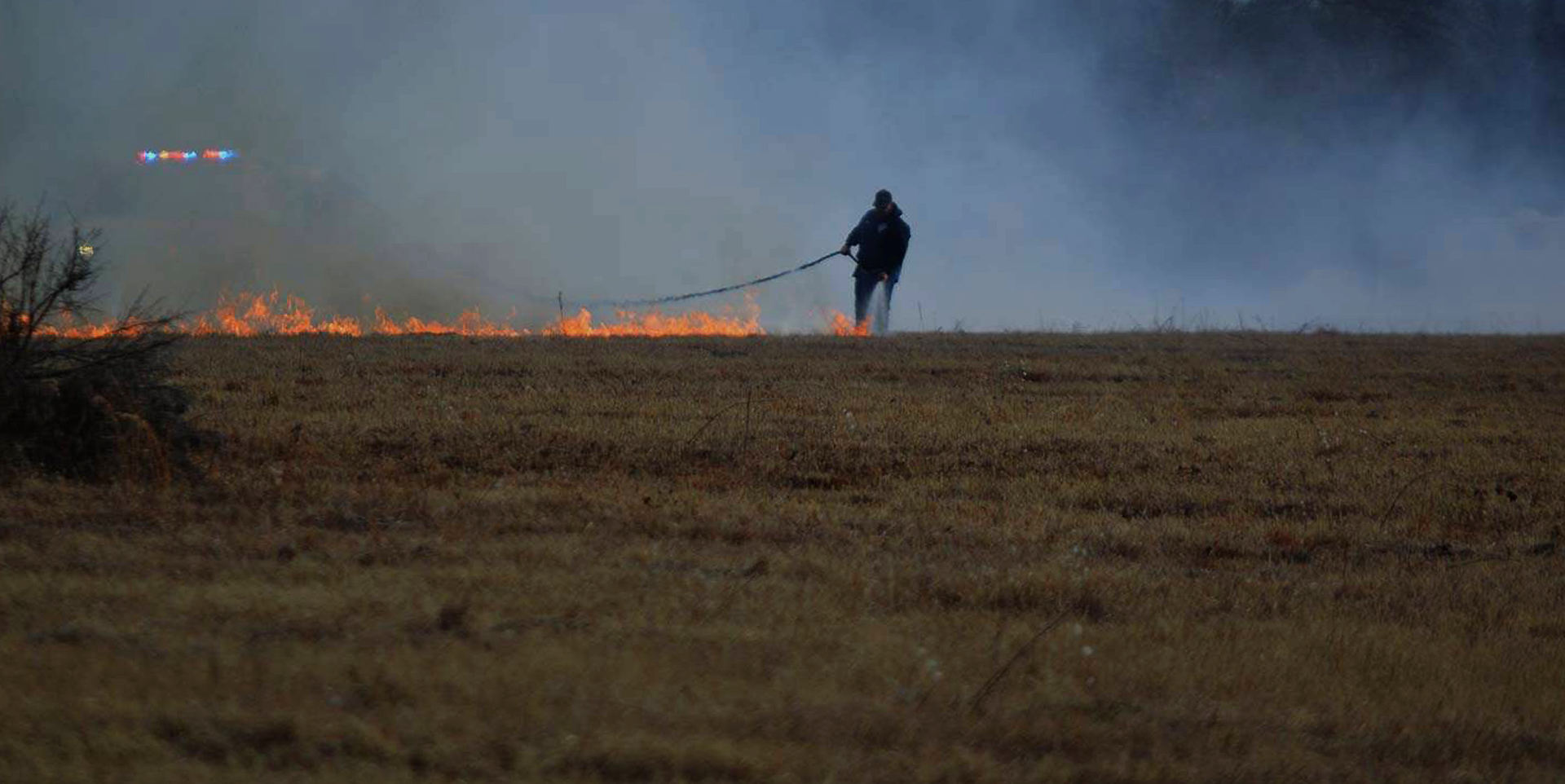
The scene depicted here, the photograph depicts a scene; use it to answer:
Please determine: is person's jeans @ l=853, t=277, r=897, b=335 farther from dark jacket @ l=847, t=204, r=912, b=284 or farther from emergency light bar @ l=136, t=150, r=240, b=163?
emergency light bar @ l=136, t=150, r=240, b=163

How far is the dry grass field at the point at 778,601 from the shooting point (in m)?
5.00

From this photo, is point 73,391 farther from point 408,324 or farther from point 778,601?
point 408,324

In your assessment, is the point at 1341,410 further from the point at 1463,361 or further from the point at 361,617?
the point at 361,617

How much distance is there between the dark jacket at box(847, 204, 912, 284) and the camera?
76.0 ft

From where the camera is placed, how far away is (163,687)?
515 centimetres

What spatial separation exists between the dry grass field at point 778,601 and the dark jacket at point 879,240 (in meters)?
10.2

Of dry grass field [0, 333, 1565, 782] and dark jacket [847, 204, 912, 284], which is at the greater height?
dark jacket [847, 204, 912, 284]

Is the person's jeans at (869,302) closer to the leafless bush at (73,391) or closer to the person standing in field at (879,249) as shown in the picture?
the person standing in field at (879,249)

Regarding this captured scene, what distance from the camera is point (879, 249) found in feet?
76.3

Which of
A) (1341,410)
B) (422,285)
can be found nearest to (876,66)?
(422,285)

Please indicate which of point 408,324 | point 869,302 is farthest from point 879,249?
point 408,324

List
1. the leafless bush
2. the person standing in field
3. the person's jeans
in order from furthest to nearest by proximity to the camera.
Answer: the person's jeans → the person standing in field → the leafless bush

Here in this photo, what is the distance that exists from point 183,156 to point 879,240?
33.0 ft

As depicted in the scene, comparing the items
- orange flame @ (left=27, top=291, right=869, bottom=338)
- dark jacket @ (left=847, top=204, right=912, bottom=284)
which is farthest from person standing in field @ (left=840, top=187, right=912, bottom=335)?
orange flame @ (left=27, top=291, right=869, bottom=338)
